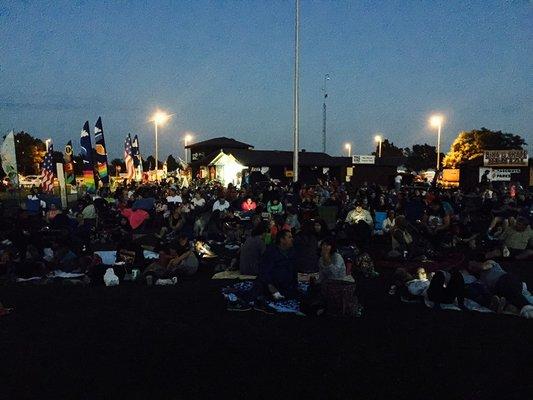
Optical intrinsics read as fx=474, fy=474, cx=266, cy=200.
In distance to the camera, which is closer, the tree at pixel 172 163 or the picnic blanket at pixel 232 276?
the picnic blanket at pixel 232 276

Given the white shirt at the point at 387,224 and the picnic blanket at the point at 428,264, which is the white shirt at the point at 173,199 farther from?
the picnic blanket at the point at 428,264

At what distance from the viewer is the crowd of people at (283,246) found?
8016 mm

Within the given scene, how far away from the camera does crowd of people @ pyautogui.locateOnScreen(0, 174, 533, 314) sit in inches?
316

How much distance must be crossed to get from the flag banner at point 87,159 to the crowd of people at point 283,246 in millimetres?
2911

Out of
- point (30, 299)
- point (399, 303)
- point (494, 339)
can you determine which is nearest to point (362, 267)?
point (399, 303)

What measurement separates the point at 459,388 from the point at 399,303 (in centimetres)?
331

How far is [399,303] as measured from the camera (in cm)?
823

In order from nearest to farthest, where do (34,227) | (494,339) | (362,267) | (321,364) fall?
(321,364), (494,339), (362,267), (34,227)

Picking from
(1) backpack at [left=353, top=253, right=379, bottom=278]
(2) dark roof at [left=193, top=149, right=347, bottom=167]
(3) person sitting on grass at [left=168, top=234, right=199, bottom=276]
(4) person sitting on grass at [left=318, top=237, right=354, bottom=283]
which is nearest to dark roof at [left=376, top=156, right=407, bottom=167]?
(2) dark roof at [left=193, top=149, right=347, bottom=167]

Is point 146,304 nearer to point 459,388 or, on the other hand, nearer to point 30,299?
point 30,299

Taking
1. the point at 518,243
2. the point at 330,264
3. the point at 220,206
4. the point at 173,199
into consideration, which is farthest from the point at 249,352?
the point at 173,199

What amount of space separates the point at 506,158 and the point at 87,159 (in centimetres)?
2835

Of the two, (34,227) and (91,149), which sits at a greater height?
(91,149)

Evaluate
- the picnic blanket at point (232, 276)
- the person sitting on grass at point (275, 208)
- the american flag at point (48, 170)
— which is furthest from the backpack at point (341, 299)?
the american flag at point (48, 170)
